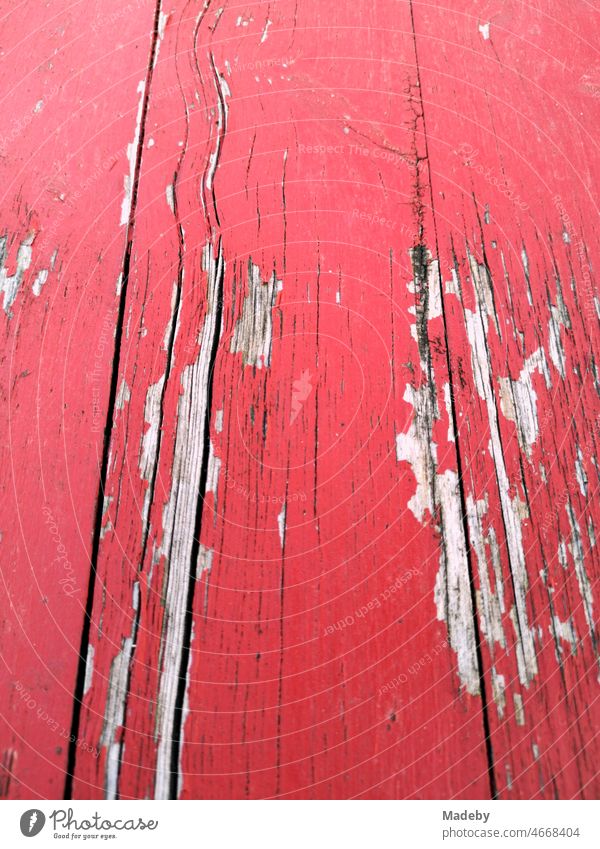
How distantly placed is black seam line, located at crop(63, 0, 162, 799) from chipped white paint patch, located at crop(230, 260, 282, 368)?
0.14 meters

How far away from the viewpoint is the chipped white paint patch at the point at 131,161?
36.3 inches

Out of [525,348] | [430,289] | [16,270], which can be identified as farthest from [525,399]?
[16,270]

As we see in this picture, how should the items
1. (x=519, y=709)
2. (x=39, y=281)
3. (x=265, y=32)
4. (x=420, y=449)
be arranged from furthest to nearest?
(x=265, y=32) → (x=39, y=281) → (x=420, y=449) → (x=519, y=709)

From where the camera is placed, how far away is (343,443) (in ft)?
2.56

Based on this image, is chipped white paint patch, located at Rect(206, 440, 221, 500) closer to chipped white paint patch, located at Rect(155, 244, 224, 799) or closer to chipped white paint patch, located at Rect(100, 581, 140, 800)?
chipped white paint patch, located at Rect(155, 244, 224, 799)

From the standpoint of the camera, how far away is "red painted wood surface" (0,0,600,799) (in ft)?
2.22

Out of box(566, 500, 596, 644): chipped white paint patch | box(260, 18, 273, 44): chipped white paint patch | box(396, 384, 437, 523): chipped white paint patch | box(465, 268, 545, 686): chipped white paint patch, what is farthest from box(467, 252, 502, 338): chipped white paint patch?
box(260, 18, 273, 44): chipped white paint patch

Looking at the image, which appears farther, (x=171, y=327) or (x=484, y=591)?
(x=171, y=327)

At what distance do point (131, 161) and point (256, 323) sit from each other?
0.30 m

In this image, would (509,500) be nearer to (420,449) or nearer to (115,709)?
(420,449)

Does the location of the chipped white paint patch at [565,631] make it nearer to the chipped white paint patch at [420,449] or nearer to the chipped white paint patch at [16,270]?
the chipped white paint patch at [420,449]

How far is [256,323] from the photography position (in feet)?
2.76
